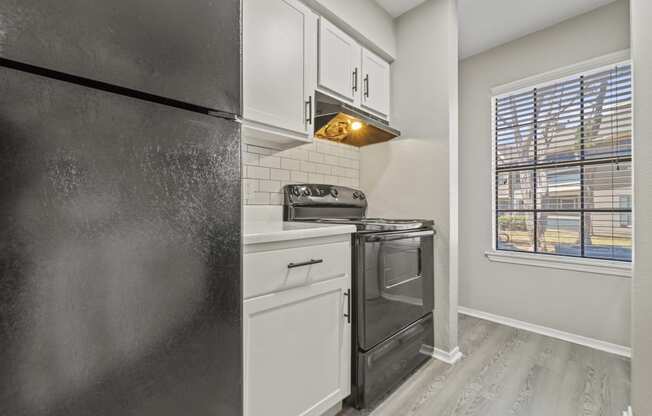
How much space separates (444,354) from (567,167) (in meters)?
1.81

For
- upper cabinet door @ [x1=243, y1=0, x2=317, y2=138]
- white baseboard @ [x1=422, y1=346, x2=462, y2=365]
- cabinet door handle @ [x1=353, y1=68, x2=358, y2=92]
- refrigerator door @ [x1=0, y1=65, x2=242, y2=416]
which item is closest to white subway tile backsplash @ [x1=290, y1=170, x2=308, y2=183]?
upper cabinet door @ [x1=243, y1=0, x2=317, y2=138]

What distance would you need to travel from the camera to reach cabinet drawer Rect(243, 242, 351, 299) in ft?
3.57

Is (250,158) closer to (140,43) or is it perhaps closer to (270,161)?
(270,161)

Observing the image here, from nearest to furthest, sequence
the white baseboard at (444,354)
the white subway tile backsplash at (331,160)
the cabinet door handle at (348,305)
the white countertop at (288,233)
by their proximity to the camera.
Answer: the white countertop at (288,233) < the cabinet door handle at (348,305) < the white baseboard at (444,354) < the white subway tile backsplash at (331,160)

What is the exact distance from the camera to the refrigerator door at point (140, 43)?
50 cm

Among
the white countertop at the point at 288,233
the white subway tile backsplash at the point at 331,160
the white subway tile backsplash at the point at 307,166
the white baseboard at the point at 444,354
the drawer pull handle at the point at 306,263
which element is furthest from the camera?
the white subway tile backsplash at the point at 331,160

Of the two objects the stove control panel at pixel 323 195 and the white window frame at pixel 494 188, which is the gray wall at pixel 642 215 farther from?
the stove control panel at pixel 323 195

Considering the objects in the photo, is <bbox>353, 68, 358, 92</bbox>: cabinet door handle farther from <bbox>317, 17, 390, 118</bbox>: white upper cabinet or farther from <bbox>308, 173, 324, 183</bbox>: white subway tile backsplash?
<bbox>308, 173, 324, 183</bbox>: white subway tile backsplash

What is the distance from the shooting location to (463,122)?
2965 millimetres

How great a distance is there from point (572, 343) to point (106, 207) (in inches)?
120

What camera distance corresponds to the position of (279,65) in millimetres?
1610

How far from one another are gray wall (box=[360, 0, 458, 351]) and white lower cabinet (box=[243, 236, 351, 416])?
92cm

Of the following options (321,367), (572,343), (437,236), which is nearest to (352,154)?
(437,236)

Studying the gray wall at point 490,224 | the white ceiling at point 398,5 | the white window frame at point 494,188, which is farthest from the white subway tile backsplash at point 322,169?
the white window frame at point 494,188
